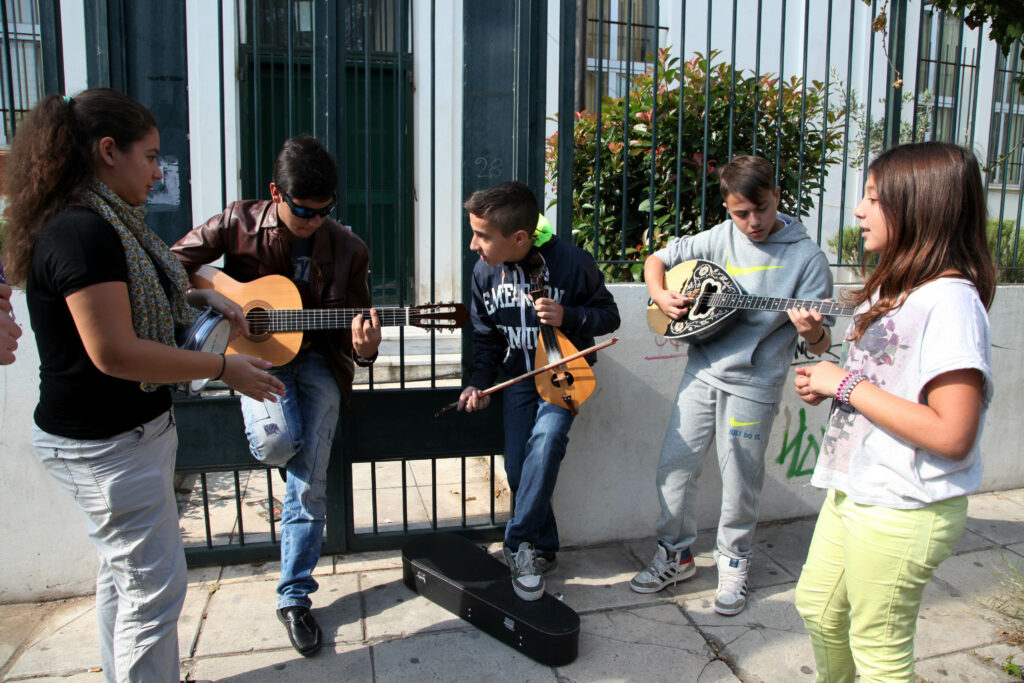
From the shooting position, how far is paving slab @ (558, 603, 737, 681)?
106 inches

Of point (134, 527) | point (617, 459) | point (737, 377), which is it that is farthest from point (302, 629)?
point (737, 377)

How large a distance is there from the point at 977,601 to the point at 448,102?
222 inches

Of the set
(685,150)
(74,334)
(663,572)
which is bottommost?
(663,572)

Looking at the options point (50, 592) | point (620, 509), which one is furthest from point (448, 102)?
point (50, 592)

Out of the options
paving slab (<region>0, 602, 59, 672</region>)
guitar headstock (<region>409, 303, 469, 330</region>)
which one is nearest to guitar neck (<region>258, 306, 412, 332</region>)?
guitar headstock (<region>409, 303, 469, 330</region>)

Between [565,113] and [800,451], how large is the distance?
221cm

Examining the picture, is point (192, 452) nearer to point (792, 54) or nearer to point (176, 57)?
point (176, 57)

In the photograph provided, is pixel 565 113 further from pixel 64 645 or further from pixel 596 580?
pixel 64 645

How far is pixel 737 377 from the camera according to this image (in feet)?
10.1

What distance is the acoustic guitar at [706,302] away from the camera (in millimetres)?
2969

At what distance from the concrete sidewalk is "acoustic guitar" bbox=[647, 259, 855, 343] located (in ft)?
3.86

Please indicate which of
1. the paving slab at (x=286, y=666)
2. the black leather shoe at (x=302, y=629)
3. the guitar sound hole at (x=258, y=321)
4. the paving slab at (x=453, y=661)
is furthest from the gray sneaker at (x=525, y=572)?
the guitar sound hole at (x=258, y=321)

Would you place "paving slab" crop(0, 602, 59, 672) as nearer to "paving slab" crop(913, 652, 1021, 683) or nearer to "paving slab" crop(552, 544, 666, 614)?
"paving slab" crop(552, 544, 666, 614)

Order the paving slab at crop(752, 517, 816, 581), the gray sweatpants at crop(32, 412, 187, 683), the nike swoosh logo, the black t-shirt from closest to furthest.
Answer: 1. the black t-shirt
2. the gray sweatpants at crop(32, 412, 187, 683)
3. the nike swoosh logo
4. the paving slab at crop(752, 517, 816, 581)
